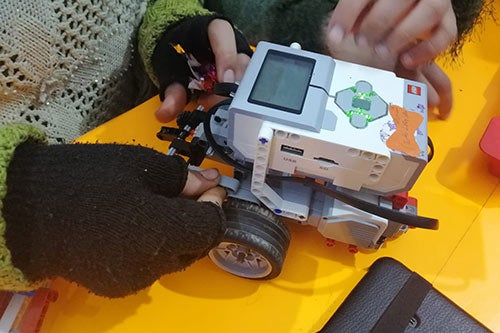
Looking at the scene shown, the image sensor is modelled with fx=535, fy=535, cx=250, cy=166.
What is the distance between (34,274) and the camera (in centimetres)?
42

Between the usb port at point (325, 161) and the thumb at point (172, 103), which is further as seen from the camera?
the thumb at point (172, 103)

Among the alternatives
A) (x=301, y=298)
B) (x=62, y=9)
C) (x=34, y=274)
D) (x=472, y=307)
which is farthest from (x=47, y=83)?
(x=472, y=307)

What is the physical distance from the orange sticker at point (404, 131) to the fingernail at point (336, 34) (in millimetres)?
103

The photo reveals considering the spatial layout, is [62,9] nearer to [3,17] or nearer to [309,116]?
[3,17]

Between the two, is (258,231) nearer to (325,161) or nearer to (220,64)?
(325,161)

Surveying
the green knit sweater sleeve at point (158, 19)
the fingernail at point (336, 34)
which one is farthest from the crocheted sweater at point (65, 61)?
the fingernail at point (336, 34)

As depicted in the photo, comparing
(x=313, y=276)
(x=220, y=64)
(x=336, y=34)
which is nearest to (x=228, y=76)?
(x=220, y=64)

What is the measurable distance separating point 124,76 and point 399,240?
0.37 m

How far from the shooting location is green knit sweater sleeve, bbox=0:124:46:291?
1.27ft

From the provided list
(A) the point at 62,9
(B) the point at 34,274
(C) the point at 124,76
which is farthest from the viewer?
(C) the point at 124,76

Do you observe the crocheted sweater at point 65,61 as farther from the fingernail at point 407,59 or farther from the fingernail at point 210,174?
the fingernail at point 407,59

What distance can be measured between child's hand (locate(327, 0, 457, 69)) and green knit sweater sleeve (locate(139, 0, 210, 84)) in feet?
0.57

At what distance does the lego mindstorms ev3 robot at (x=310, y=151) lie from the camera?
1.39ft

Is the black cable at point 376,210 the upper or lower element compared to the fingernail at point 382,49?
lower
